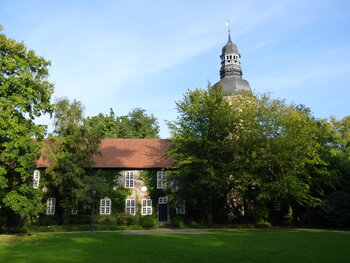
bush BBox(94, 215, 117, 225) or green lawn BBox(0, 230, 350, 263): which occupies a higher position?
bush BBox(94, 215, 117, 225)

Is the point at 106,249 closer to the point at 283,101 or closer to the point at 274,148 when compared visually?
the point at 274,148

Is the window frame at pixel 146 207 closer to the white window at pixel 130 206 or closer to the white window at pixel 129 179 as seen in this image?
the white window at pixel 130 206

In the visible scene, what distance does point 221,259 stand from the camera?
12164 millimetres

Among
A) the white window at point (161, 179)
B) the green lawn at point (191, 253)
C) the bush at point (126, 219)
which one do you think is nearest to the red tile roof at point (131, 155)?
the white window at point (161, 179)

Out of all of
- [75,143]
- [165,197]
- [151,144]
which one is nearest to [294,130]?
[165,197]

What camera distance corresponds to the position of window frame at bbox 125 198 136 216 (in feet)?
106

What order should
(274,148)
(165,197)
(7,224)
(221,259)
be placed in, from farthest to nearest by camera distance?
1. (165,197)
2. (7,224)
3. (274,148)
4. (221,259)

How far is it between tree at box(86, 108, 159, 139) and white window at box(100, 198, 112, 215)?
1739 centimetres

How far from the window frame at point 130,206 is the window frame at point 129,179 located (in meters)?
1.38

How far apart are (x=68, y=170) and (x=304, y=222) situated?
70.5 feet

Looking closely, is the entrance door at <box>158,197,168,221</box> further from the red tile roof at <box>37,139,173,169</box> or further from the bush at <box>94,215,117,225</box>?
the bush at <box>94,215,117,225</box>

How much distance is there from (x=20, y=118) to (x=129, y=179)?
13.4 m

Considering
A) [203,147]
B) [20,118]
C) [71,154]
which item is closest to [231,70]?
[203,147]

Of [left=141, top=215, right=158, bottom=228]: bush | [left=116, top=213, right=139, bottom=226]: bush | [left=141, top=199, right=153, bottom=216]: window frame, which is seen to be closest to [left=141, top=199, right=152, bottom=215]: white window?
[left=141, top=199, right=153, bottom=216]: window frame
